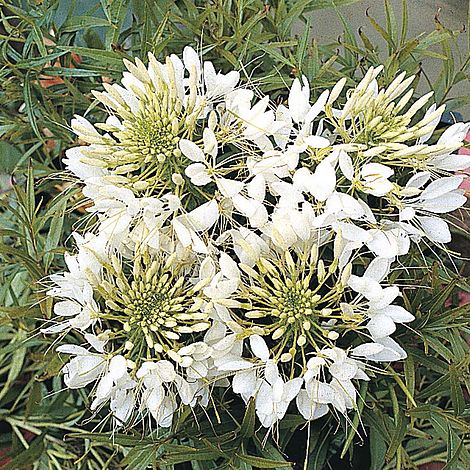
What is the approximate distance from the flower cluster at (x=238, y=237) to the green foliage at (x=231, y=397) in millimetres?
44

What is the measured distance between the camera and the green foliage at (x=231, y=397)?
1.28 ft

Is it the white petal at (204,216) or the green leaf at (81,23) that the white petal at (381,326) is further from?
the green leaf at (81,23)

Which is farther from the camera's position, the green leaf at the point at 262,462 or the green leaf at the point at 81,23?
the green leaf at the point at 81,23

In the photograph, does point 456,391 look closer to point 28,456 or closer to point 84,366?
point 84,366

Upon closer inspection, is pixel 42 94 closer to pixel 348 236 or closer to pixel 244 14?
pixel 244 14

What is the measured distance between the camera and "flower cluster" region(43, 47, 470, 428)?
32cm

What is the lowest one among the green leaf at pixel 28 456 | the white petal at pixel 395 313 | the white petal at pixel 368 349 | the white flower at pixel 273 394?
the green leaf at pixel 28 456

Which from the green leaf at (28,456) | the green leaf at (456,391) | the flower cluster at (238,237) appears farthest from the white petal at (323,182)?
the green leaf at (28,456)

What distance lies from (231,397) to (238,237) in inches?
5.7

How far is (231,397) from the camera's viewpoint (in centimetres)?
43

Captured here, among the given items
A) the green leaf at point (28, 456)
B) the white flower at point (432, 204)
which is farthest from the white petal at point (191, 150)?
the green leaf at point (28, 456)

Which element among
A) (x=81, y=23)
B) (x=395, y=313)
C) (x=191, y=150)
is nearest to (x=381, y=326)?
(x=395, y=313)

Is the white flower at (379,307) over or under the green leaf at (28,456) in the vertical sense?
over

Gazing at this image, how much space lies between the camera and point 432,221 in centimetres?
36
